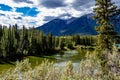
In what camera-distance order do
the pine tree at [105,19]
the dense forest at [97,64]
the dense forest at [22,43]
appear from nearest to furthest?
Answer: the dense forest at [97,64] → the pine tree at [105,19] → the dense forest at [22,43]

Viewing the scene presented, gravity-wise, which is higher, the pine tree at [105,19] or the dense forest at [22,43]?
the pine tree at [105,19]

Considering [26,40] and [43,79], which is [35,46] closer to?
[26,40]

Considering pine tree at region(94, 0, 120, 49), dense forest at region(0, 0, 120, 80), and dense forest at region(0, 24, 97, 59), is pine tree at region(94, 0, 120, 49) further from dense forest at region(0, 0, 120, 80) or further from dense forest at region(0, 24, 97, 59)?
dense forest at region(0, 24, 97, 59)

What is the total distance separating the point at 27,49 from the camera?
485ft

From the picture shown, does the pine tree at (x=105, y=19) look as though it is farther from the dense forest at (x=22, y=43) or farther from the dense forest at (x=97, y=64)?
the dense forest at (x=22, y=43)

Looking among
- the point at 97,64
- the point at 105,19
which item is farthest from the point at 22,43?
the point at 97,64

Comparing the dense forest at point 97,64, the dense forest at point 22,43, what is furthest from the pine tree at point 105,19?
the dense forest at point 22,43

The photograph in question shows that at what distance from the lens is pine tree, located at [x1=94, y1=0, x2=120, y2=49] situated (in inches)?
1414

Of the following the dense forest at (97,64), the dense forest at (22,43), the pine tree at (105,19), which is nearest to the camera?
the dense forest at (97,64)

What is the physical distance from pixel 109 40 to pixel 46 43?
139m

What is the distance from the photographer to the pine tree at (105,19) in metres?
35.9

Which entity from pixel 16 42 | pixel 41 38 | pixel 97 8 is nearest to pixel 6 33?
pixel 16 42

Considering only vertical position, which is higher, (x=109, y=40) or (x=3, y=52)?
(x=109, y=40)

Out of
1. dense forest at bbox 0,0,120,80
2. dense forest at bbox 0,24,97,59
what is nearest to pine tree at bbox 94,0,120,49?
dense forest at bbox 0,0,120,80
